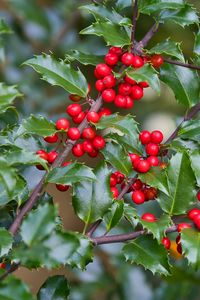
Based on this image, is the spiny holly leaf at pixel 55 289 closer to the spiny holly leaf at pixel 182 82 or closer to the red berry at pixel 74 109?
the red berry at pixel 74 109

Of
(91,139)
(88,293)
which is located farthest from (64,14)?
(91,139)

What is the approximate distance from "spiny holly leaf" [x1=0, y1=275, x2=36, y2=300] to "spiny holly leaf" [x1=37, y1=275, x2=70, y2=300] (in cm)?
24

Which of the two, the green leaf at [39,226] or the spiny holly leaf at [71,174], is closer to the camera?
the green leaf at [39,226]

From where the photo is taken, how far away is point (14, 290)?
0.68 meters

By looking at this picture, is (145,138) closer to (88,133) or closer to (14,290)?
(88,133)

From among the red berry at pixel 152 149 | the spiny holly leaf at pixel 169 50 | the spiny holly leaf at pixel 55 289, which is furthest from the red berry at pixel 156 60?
the spiny holly leaf at pixel 55 289

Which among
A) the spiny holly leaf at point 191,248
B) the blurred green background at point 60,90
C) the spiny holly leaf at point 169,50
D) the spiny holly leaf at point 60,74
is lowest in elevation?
the blurred green background at point 60,90

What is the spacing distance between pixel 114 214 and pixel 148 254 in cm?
8

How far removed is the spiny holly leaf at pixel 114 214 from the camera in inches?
34.8

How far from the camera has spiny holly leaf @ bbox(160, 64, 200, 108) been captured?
1006 millimetres

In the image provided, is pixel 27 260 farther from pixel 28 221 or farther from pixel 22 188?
pixel 22 188

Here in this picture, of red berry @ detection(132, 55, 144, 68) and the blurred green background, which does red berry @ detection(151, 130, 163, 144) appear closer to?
red berry @ detection(132, 55, 144, 68)

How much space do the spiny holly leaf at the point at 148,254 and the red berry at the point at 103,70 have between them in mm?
259

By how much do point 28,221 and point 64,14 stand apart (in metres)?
1.50
